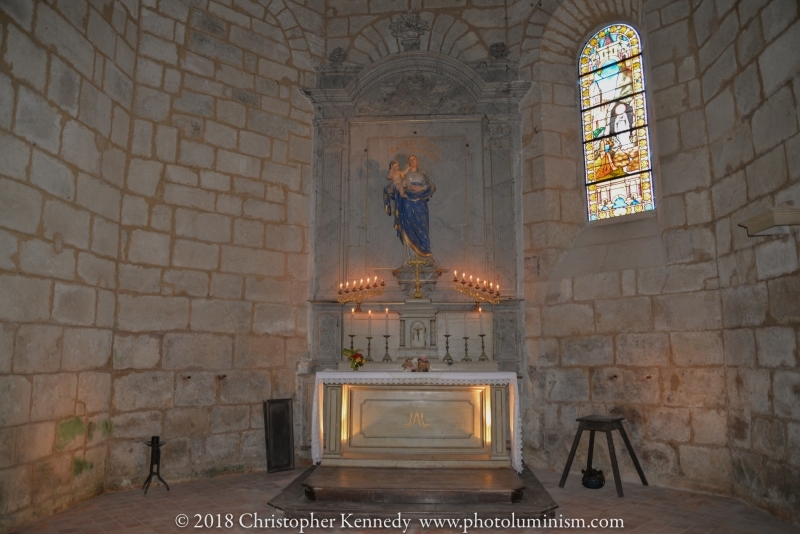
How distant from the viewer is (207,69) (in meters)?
7.20

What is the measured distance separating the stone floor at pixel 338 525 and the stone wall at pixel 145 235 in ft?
1.22

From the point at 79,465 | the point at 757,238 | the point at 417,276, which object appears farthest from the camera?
the point at 417,276

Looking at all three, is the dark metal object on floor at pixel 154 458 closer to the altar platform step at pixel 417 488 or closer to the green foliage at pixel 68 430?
the green foliage at pixel 68 430

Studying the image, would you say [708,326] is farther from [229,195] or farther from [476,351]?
[229,195]

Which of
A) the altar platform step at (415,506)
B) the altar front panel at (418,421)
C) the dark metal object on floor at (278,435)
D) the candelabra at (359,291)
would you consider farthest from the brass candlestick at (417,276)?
the altar platform step at (415,506)

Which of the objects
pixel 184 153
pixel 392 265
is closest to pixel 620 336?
pixel 392 265

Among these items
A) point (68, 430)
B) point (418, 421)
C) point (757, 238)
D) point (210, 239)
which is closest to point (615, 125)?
point (757, 238)

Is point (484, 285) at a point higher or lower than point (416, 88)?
lower

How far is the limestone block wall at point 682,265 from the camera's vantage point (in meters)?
4.90

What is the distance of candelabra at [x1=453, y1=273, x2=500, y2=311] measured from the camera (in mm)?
7168

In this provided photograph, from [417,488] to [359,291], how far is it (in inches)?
123

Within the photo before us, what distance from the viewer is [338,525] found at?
4.63 meters

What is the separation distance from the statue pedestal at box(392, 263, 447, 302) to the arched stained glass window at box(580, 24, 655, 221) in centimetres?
216

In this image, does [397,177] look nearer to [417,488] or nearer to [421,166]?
[421,166]
